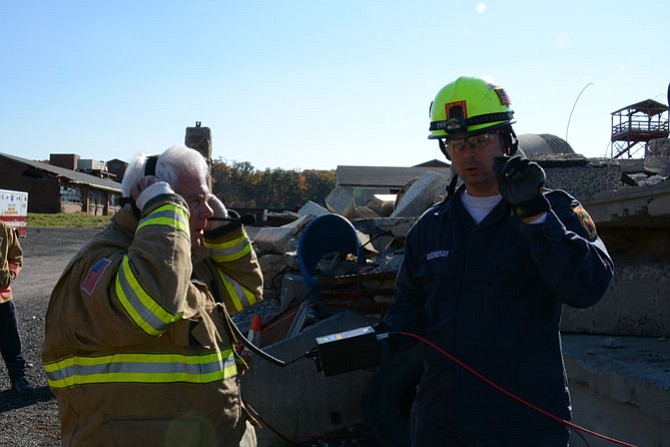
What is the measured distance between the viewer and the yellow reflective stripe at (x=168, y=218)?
7.33 feet

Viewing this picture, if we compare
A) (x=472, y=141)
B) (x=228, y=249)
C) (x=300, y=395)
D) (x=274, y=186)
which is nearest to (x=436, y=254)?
(x=472, y=141)

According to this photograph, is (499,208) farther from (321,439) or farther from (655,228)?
(321,439)

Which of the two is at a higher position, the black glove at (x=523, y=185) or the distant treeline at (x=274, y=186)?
the distant treeline at (x=274, y=186)

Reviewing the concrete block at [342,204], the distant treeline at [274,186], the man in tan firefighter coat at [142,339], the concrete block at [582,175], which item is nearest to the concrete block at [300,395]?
the concrete block at [582,175]

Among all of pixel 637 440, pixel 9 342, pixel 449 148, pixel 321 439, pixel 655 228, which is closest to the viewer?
pixel 449 148

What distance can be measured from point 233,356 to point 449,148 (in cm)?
121

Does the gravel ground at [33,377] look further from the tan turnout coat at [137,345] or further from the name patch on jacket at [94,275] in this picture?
the name patch on jacket at [94,275]

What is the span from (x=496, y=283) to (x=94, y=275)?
4.66ft

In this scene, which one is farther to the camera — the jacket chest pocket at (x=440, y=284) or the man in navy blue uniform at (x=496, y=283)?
the jacket chest pocket at (x=440, y=284)

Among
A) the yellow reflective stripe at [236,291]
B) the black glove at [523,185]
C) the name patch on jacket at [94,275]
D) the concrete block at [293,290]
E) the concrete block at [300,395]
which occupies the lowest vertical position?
the concrete block at [300,395]

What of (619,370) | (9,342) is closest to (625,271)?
(619,370)

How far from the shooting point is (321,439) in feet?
17.8

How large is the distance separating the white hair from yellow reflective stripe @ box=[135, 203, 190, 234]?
245 mm

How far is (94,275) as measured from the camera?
7.21 ft
